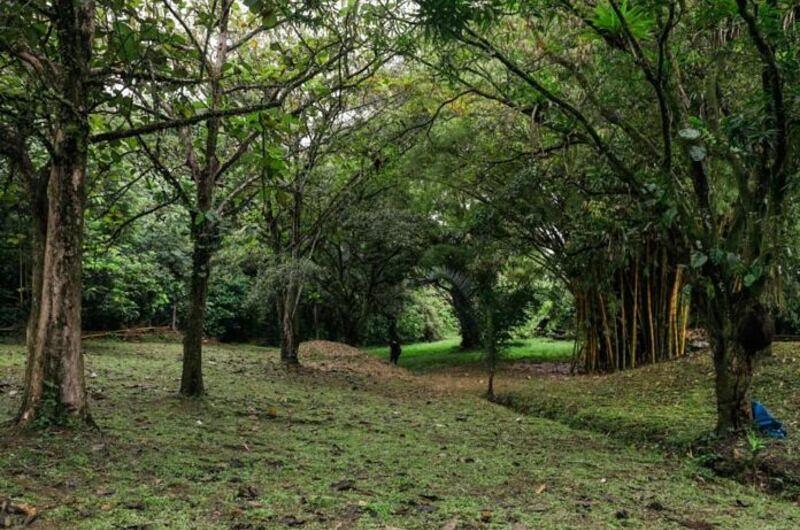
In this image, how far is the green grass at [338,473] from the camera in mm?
2770

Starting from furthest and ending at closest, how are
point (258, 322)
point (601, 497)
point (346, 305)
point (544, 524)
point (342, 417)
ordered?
point (258, 322) → point (346, 305) → point (342, 417) → point (601, 497) → point (544, 524)

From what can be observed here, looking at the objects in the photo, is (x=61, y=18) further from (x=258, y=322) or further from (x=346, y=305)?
(x=258, y=322)

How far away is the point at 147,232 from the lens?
1446cm

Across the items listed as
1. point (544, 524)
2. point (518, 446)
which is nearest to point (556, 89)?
point (518, 446)

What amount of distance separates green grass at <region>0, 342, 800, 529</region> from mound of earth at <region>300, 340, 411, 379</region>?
4501 mm

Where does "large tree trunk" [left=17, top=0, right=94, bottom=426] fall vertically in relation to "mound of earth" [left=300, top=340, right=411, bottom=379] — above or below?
above

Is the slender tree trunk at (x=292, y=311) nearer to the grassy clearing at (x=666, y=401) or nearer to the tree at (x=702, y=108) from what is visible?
the grassy clearing at (x=666, y=401)

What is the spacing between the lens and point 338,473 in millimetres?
3686

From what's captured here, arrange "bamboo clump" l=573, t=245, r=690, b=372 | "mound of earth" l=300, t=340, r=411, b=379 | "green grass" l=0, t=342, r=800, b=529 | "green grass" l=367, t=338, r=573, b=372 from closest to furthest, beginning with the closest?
"green grass" l=0, t=342, r=800, b=529 → "bamboo clump" l=573, t=245, r=690, b=372 → "mound of earth" l=300, t=340, r=411, b=379 → "green grass" l=367, t=338, r=573, b=372

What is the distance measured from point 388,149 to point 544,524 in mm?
6106

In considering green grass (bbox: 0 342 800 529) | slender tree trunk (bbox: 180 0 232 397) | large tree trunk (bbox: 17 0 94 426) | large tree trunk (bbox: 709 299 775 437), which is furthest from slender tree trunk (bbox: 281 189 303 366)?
large tree trunk (bbox: 709 299 775 437)

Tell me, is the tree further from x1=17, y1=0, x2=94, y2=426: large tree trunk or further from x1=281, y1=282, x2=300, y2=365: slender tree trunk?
x1=281, y1=282, x2=300, y2=365: slender tree trunk

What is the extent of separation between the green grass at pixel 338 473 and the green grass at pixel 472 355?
8252 mm

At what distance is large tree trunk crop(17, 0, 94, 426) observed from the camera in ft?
12.3
